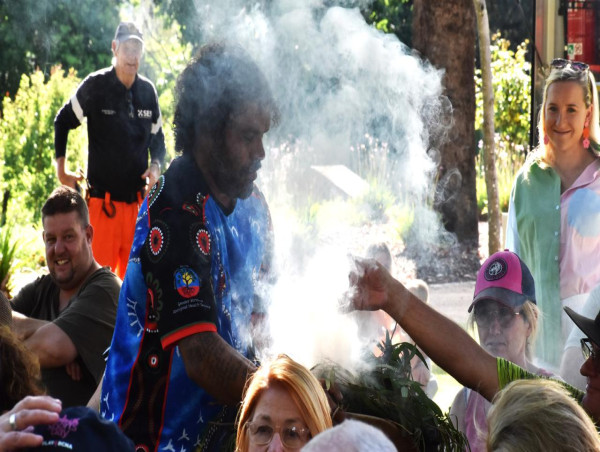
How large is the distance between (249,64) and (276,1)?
2.87 feet

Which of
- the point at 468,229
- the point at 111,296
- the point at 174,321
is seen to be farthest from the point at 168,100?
the point at 174,321

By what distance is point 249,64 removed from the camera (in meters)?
2.75

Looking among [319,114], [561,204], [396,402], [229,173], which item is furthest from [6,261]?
[396,402]

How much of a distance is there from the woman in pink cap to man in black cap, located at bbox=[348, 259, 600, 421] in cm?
66

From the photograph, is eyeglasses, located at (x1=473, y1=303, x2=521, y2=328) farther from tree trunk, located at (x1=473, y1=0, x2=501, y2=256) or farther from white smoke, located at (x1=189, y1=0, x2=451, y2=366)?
tree trunk, located at (x1=473, y1=0, x2=501, y2=256)

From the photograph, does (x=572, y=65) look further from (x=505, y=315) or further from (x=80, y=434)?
(x=80, y=434)

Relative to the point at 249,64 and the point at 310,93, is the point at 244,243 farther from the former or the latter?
the point at 310,93

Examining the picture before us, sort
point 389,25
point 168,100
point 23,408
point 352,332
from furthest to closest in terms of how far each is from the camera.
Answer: point 168,100 < point 389,25 < point 352,332 < point 23,408

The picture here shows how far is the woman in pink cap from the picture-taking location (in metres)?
3.54

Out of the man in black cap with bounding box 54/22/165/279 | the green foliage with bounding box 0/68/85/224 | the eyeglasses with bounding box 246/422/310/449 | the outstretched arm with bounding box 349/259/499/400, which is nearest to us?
the eyeglasses with bounding box 246/422/310/449

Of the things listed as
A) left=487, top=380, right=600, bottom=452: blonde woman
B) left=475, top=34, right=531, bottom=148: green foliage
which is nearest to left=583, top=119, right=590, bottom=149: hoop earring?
left=487, top=380, right=600, bottom=452: blonde woman

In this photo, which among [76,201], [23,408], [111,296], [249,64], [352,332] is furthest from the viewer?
[76,201]

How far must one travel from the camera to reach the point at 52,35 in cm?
879

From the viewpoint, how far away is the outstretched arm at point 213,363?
248 centimetres
